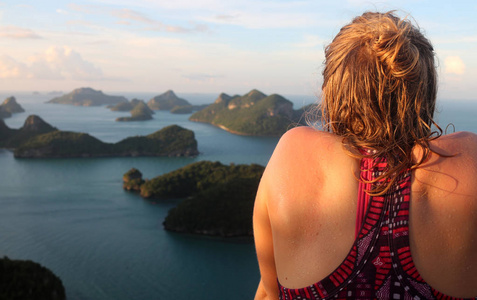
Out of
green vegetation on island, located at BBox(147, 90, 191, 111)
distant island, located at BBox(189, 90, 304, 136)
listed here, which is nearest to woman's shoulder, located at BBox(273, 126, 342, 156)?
distant island, located at BBox(189, 90, 304, 136)

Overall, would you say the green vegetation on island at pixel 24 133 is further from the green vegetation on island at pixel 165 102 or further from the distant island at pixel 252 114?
the green vegetation on island at pixel 165 102

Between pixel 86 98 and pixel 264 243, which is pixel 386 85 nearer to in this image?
pixel 264 243

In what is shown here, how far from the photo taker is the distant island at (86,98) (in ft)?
313

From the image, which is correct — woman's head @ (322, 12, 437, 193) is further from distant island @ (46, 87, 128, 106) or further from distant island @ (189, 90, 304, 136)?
distant island @ (46, 87, 128, 106)

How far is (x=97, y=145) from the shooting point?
36.5 m

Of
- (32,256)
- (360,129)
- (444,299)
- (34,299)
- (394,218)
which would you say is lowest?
(32,256)

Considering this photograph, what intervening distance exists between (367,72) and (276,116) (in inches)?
2089

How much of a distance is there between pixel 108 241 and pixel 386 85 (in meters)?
18.5

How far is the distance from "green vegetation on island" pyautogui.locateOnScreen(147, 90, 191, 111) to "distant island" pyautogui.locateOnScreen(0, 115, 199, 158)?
52144mm

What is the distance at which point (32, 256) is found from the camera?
1664 cm

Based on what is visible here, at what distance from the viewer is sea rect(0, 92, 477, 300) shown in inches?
538

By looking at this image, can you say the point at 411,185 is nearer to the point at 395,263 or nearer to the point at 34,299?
the point at 395,263

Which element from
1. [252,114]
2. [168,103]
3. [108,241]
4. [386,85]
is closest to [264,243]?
[386,85]

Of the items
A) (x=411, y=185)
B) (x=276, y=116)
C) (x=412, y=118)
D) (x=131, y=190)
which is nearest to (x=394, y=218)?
(x=411, y=185)
